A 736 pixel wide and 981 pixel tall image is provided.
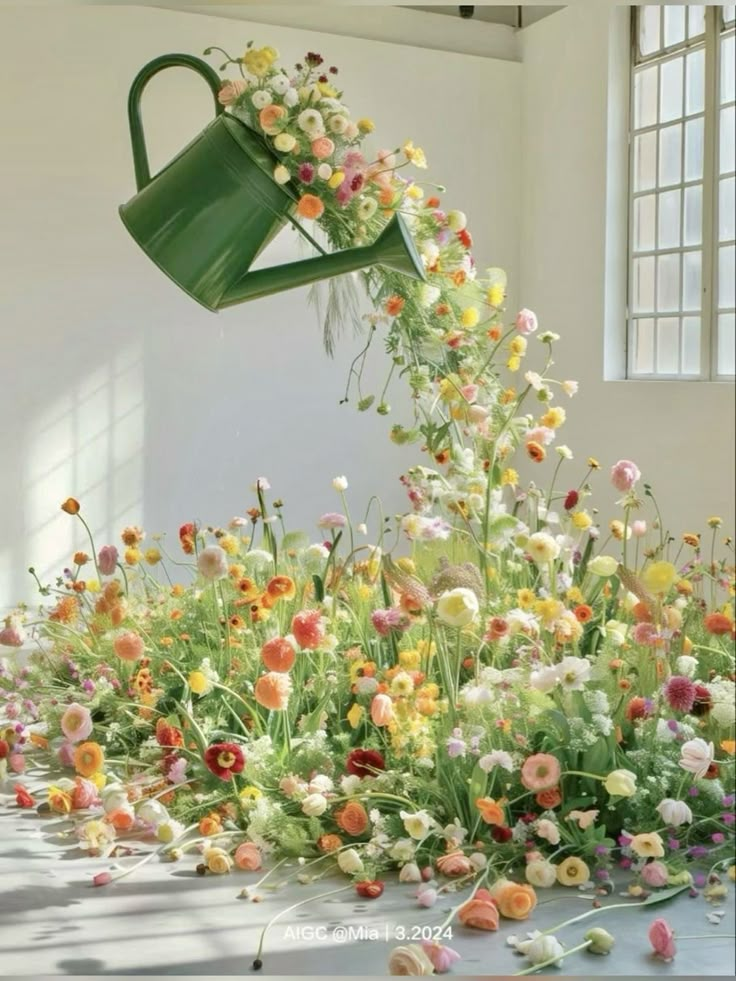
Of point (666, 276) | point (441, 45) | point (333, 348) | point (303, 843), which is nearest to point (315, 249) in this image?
point (333, 348)

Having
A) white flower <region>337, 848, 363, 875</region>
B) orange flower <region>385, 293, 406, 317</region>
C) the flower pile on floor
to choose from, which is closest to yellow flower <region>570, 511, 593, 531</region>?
the flower pile on floor

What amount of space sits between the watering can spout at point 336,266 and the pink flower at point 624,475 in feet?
0.73

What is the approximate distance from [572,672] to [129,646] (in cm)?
33

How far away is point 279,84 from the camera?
803mm

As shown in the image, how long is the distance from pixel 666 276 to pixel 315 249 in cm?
29

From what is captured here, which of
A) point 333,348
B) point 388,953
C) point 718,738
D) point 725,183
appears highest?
point 725,183

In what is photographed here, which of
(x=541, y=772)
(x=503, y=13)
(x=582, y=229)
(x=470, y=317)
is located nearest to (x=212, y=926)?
(x=541, y=772)

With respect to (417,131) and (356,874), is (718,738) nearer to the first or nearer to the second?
(356,874)

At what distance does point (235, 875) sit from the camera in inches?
30.0

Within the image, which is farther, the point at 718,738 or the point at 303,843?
the point at 718,738

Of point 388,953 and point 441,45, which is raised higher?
point 441,45

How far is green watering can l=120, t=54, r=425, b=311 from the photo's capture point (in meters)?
0.80

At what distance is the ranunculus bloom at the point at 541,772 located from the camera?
797mm

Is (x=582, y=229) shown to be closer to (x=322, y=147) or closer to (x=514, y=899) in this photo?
(x=322, y=147)
